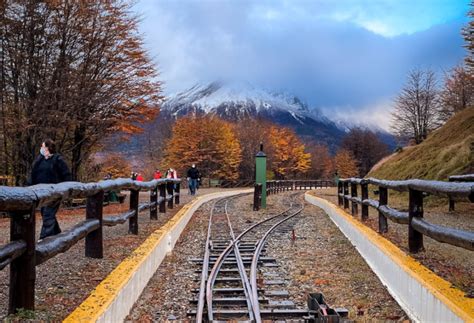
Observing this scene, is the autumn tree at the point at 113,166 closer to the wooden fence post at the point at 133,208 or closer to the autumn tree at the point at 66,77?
the autumn tree at the point at 66,77

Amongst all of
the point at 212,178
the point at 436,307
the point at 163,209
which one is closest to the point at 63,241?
the point at 436,307

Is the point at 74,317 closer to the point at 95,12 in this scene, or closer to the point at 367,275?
the point at 367,275

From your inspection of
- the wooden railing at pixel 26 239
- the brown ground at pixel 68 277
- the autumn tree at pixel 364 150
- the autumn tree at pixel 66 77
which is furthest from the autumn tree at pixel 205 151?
the autumn tree at pixel 364 150

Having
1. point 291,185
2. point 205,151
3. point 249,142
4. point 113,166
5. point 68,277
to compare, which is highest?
point 249,142

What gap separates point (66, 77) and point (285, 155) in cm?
6344

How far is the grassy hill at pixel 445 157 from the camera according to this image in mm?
19344

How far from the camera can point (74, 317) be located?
3918mm

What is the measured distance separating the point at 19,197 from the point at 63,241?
1.33m

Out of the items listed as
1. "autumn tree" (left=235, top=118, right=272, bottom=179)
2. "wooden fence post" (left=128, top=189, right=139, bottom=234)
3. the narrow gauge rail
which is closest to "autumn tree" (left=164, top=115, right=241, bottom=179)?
"autumn tree" (left=235, top=118, right=272, bottom=179)

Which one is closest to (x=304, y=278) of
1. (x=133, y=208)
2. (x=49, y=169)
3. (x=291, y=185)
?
(x=133, y=208)

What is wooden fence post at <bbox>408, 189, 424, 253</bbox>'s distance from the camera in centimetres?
623

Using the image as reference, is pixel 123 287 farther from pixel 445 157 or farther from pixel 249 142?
pixel 249 142

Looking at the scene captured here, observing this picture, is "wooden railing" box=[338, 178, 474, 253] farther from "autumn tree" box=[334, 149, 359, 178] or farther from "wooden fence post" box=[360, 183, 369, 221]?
"autumn tree" box=[334, 149, 359, 178]

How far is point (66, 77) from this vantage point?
18.4m
